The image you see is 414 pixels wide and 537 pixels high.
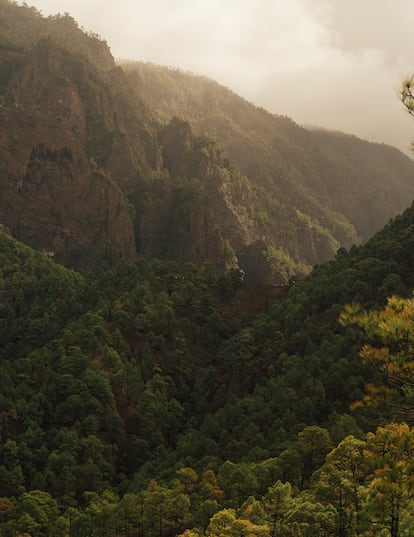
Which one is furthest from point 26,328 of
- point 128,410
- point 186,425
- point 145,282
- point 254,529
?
point 254,529

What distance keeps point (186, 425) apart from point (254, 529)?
60.3 meters

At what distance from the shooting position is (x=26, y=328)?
136250 millimetres

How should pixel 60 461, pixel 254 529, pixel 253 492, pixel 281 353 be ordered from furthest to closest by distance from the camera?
1. pixel 281 353
2. pixel 60 461
3. pixel 253 492
4. pixel 254 529

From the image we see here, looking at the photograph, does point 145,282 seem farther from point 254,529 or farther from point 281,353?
point 254,529

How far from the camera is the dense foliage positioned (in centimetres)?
5400

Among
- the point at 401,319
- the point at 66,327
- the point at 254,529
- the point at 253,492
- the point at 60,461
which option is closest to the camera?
the point at 401,319

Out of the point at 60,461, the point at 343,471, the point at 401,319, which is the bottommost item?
the point at 60,461

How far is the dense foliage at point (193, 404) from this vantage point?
54000 mm

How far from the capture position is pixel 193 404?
11869cm

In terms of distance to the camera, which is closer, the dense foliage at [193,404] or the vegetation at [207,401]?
the vegetation at [207,401]

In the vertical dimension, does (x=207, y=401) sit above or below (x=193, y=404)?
above

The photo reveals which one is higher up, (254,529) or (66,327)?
(66,327)

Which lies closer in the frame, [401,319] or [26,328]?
[401,319]

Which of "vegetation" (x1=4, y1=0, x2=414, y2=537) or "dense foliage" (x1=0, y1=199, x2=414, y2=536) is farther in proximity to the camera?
"dense foliage" (x1=0, y1=199, x2=414, y2=536)
